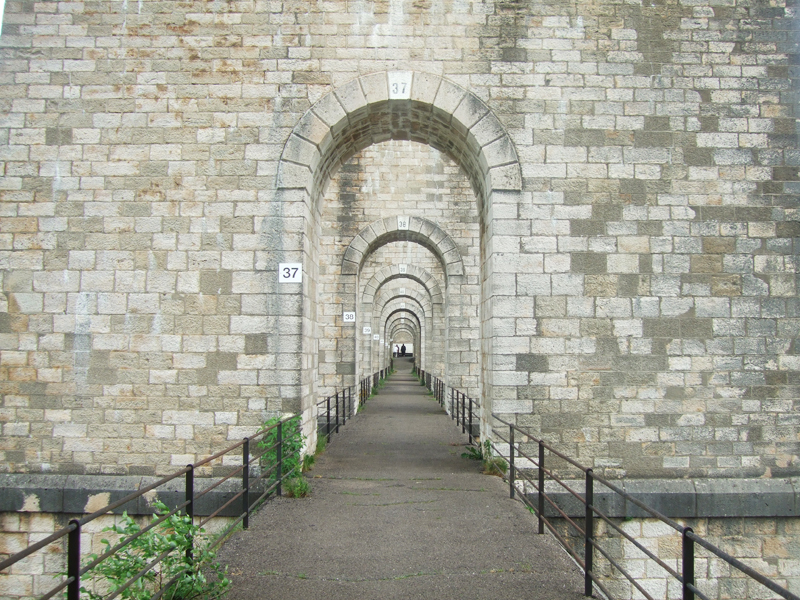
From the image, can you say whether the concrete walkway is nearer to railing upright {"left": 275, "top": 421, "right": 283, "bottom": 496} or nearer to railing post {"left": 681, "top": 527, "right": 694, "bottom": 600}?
railing upright {"left": 275, "top": 421, "right": 283, "bottom": 496}

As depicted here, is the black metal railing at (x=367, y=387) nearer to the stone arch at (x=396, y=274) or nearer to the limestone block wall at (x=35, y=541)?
the stone arch at (x=396, y=274)

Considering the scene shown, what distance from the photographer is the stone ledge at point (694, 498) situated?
274 inches

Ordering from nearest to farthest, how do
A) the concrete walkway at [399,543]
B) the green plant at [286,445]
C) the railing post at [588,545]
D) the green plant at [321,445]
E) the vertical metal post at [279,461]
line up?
the railing post at [588,545]
the concrete walkway at [399,543]
the vertical metal post at [279,461]
the green plant at [286,445]
the green plant at [321,445]

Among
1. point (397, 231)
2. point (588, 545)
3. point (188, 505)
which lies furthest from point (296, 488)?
point (397, 231)

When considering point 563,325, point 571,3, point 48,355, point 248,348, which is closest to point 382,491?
point 248,348

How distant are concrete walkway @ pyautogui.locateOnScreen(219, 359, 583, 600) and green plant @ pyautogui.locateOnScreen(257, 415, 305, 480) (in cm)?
39

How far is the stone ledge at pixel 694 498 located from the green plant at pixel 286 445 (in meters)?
2.69

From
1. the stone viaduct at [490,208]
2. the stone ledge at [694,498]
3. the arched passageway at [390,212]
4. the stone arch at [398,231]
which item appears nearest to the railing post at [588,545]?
the stone ledge at [694,498]

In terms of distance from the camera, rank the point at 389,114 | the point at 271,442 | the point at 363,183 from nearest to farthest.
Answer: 1. the point at 271,442
2. the point at 389,114
3. the point at 363,183

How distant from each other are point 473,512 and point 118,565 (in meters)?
3.43

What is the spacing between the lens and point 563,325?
A: 291 inches

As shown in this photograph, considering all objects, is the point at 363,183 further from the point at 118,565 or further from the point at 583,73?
the point at 118,565

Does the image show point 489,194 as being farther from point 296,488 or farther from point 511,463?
point 296,488

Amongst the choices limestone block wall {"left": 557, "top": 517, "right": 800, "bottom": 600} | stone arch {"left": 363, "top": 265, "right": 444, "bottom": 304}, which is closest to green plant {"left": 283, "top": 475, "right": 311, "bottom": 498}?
limestone block wall {"left": 557, "top": 517, "right": 800, "bottom": 600}
